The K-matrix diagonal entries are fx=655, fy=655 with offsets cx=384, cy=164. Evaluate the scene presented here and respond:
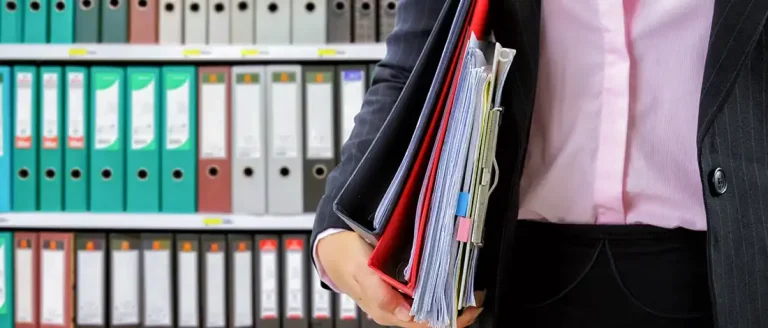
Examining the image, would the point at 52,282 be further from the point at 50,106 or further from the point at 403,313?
the point at 403,313

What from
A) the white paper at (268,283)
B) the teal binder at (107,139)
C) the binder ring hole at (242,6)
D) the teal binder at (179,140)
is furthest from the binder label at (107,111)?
the white paper at (268,283)

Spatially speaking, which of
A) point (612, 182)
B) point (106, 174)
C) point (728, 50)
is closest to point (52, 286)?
point (106, 174)

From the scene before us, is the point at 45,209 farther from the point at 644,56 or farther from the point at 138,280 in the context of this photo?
the point at 644,56

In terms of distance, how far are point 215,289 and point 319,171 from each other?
0.37 m

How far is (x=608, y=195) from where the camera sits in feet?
1.84

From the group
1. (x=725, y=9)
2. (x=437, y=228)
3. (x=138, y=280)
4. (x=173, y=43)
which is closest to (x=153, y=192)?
(x=138, y=280)

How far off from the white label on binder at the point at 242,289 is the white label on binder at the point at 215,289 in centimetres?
3

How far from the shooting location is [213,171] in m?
1.54

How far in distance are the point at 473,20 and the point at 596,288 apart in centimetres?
26

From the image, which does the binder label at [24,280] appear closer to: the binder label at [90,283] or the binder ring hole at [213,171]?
the binder label at [90,283]

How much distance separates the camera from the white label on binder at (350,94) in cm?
152

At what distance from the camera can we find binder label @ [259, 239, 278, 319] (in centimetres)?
154

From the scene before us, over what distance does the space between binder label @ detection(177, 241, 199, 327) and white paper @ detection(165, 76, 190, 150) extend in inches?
10.4

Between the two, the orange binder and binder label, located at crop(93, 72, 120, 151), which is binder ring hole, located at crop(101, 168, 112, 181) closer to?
binder label, located at crop(93, 72, 120, 151)
